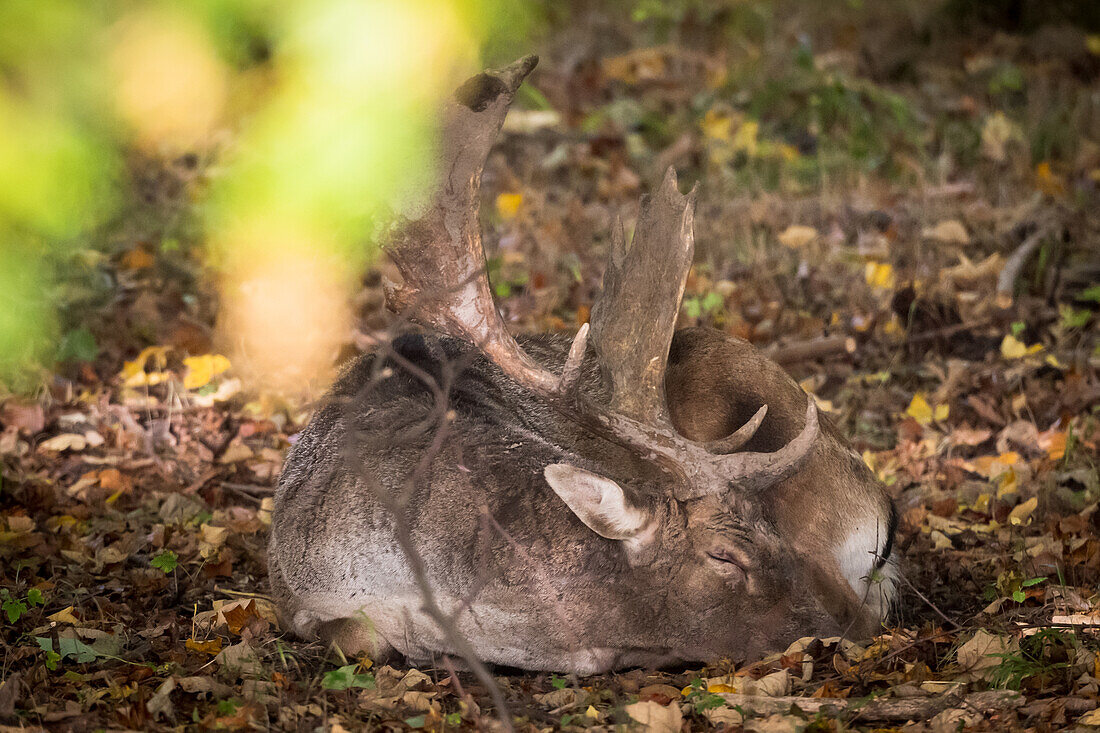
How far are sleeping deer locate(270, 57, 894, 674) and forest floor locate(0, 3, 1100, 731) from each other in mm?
182

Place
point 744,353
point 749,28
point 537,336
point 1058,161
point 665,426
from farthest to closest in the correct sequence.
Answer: point 749,28 → point 1058,161 → point 537,336 → point 744,353 → point 665,426

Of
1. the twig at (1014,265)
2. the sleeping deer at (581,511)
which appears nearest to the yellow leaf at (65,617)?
the sleeping deer at (581,511)

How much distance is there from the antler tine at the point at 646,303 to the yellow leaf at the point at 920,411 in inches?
111

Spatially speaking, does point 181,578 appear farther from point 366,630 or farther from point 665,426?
point 665,426

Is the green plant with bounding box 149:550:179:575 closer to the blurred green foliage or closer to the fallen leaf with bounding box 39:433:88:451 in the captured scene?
the fallen leaf with bounding box 39:433:88:451

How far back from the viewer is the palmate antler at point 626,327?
450cm

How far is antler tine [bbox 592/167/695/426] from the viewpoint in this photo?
4594 millimetres

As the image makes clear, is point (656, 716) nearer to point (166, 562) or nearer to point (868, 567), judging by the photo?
point (868, 567)

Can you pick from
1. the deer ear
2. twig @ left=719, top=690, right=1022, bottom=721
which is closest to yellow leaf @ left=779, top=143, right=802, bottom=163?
the deer ear

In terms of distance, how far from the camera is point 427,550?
484 cm

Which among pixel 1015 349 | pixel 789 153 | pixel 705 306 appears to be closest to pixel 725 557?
pixel 705 306

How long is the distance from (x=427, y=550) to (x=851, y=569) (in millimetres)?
1764

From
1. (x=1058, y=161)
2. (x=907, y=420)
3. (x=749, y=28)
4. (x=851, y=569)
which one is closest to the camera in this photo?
(x=851, y=569)

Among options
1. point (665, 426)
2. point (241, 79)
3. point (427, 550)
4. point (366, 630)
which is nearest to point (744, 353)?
point (665, 426)
